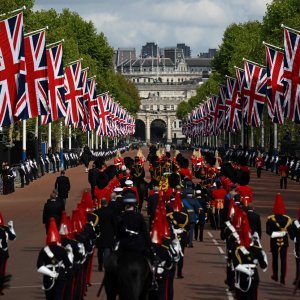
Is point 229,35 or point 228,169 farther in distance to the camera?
point 229,35

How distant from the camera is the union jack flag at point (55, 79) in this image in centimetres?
5522

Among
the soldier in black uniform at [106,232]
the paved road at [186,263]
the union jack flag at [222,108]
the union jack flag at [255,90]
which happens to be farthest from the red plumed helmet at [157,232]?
the union jack flag at [222,108]

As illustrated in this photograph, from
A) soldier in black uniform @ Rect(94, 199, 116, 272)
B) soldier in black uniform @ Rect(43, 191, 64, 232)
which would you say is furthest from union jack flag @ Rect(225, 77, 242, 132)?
soldier in black uniform @ Rect(94, 199, 116, 272)

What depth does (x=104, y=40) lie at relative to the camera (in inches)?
5349

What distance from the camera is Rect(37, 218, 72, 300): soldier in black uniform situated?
17.8 metres

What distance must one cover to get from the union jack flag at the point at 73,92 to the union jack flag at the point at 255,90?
943cm

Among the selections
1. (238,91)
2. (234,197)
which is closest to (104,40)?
(238,91)

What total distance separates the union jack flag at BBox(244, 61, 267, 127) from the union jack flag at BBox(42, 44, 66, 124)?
13.4 metres

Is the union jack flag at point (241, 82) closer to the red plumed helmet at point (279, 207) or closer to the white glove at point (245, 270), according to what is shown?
the red plumed helmet at point (279, 207)

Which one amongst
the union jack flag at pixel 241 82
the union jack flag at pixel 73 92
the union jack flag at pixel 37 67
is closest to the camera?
the union jack flag at pixel 37 67

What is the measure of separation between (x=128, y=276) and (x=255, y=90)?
1968 inches

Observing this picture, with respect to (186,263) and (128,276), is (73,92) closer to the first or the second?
(186,263)

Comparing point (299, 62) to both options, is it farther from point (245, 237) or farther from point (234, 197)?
point (245, 237)

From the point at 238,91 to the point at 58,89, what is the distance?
74.6 feet
